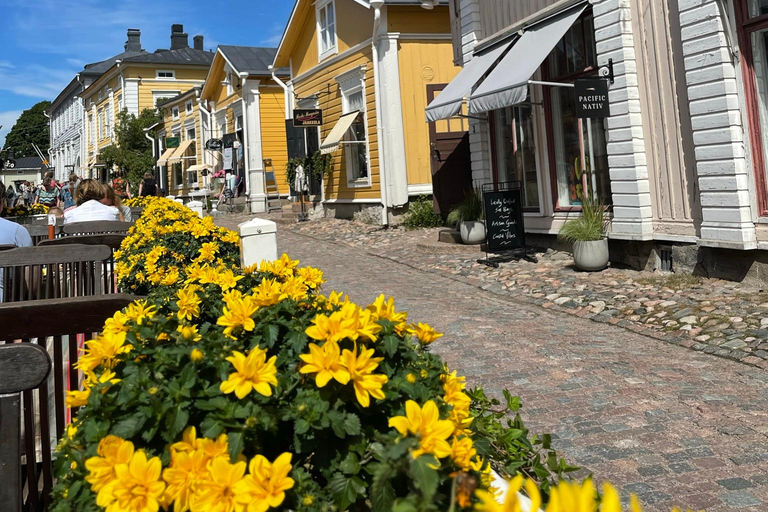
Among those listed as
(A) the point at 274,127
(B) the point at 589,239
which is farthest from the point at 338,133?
(B) the point at 589,239

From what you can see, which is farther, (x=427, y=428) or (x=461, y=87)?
(x=461, y=87)

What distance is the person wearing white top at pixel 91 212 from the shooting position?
8.12 meters

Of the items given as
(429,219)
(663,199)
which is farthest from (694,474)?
(429,219)

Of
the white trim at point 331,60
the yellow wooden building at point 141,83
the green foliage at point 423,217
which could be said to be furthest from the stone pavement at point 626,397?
the yellow wooden building at point 141,83

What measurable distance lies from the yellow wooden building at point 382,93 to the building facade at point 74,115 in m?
32.7

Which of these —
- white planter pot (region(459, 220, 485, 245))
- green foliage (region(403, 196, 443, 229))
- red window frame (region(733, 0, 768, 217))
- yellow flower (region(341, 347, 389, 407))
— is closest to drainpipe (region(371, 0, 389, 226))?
green foliage (region(403, 196, 443, 229))

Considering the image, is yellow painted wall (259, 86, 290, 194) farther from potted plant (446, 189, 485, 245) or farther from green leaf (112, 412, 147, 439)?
green leaf (112, 412, 147, 439)

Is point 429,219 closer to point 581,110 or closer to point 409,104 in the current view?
point 409,104

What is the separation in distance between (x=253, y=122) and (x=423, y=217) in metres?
10.3

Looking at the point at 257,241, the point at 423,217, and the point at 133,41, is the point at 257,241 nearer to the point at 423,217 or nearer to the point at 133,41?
A: the point at 423,217

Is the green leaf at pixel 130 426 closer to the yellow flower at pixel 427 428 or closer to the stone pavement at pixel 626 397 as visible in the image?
the yellow flower at pixel 427 428

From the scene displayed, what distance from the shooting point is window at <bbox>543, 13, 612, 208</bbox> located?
9547 mm

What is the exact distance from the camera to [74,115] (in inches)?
2100

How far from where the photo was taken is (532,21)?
34.2ft
